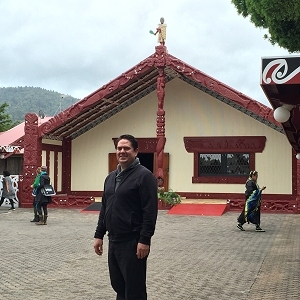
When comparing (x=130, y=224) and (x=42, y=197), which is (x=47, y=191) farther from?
(x=130, y=224)

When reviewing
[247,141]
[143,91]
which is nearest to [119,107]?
[143,91]

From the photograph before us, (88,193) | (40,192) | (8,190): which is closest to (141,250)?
(40,192)

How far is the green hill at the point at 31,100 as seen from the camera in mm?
113575

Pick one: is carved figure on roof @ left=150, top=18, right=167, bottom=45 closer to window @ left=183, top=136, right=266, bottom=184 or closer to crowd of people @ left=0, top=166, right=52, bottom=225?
window @ left=183, top=136, right=266, bottom=184

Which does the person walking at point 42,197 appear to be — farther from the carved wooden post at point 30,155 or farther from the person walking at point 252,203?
the carved wooden post at point 30,155

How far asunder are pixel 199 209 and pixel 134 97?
607cm

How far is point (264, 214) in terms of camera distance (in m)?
17.7

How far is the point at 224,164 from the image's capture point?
21250 millimetres

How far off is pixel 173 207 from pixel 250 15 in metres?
7.46

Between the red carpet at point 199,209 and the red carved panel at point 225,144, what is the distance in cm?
279

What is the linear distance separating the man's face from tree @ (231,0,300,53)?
894 cm

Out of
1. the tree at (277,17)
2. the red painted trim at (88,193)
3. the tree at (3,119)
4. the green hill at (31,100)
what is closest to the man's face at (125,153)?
the tree at (277,17)

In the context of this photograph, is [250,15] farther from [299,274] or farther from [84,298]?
[84,298]

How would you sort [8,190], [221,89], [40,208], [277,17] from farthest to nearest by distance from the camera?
[8,190] < [221,89] < [40,208] < [277,17]
